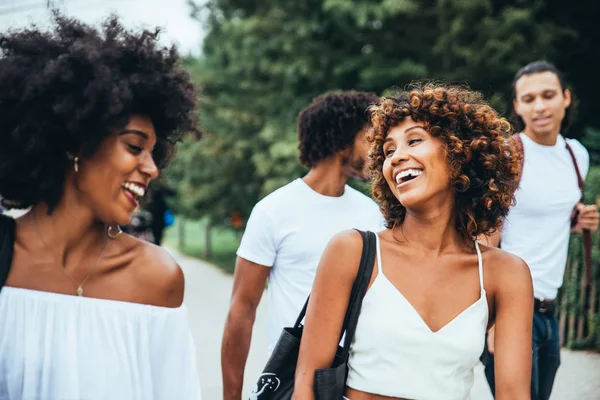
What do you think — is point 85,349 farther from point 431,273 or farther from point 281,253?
point 281,253

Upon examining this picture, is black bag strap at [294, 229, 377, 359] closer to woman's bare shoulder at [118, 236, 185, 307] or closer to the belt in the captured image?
woman's bare shoulder at [118, 236, 185, 307]

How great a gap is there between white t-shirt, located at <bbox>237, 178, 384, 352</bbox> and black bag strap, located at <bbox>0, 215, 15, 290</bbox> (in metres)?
1.48

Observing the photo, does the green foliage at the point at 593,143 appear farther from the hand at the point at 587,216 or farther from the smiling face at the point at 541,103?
the hand at the point at 587,216

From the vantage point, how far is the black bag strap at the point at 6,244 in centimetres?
210

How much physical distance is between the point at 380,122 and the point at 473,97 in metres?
0.40

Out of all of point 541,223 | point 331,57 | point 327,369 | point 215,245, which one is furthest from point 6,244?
point 215,245

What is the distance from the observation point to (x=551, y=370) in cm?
401

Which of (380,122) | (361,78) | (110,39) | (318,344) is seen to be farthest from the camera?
(361,78)

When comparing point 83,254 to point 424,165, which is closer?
point 83,254

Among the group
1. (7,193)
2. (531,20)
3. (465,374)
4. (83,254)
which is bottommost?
(465,374)

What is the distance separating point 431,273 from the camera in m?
2.59

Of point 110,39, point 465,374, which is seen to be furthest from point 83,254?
point 465,374

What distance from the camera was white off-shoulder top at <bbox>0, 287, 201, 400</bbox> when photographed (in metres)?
2.09

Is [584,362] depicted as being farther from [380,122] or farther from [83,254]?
[83,254]
